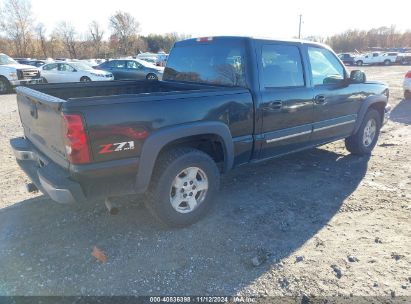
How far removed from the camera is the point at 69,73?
16.5 meters

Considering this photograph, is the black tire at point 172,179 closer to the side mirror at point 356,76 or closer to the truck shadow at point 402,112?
the side mirror at point 356,76

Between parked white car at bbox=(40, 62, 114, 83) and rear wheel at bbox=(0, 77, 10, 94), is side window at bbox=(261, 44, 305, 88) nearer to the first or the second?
parked white car at bbox=(40, 62, 114, 83)

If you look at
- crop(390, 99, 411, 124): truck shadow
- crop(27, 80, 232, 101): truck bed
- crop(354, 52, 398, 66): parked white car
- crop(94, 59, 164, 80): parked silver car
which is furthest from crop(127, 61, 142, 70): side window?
crop(354, 52, 398, 66): parked white car

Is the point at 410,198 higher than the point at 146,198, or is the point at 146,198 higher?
the point at 146,198

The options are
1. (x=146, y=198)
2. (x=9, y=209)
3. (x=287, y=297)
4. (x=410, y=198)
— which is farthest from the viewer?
(x=410, y=198)

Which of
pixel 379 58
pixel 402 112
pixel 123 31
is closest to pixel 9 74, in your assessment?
pixel 402 112

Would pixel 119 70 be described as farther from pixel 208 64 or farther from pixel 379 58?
pixel 379 58

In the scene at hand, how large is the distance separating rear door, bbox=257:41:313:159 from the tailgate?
212cm

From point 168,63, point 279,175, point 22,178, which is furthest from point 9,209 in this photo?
point 279,175

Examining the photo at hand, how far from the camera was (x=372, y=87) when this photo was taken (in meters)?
5.57

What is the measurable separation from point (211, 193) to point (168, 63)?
2.14 m

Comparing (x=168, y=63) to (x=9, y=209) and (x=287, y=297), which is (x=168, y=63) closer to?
(x=9, y=209)

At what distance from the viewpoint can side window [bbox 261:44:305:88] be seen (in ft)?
13.1

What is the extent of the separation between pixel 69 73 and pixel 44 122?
47.9 feet
